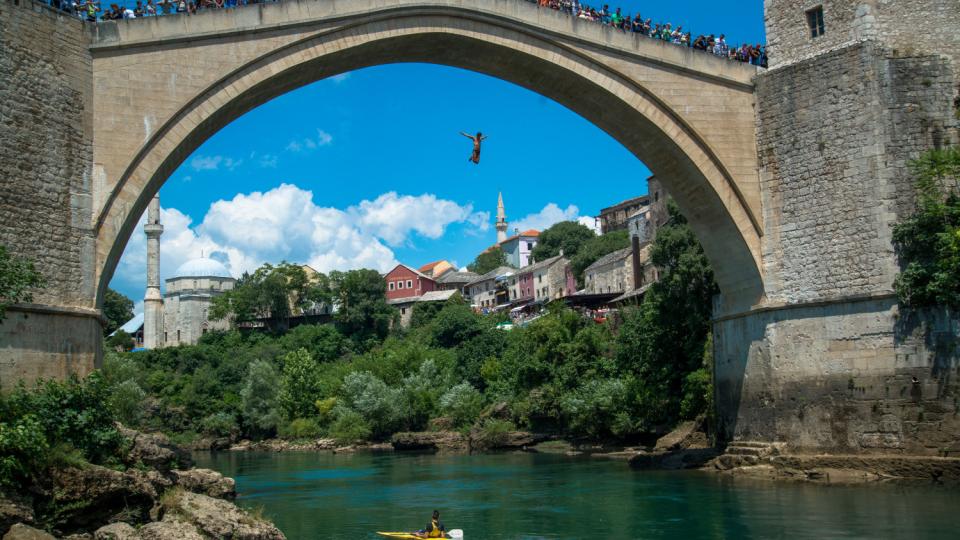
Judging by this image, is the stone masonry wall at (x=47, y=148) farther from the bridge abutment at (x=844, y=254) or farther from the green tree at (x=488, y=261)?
the green tree at (x=488, y=261)

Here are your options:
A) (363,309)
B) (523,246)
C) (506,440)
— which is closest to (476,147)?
(506,440)

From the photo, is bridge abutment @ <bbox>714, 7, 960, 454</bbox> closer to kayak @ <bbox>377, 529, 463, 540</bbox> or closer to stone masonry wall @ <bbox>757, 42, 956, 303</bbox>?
stone masonry wall @ <bbox>757, 42, 956, 303</bbox>

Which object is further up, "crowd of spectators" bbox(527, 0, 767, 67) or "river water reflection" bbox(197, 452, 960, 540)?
"crowd of spectators" bbox(527, 0, 767, 67)

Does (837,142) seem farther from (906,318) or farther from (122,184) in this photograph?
(122,184)

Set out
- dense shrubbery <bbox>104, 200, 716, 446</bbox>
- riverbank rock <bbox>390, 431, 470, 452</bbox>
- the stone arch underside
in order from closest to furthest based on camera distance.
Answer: the stone arch underside, dense shrubbery <bbox>104, 200, 716, 446</bbox>, riverbank rock <bbox>390, 431, 470, 452</bbox>

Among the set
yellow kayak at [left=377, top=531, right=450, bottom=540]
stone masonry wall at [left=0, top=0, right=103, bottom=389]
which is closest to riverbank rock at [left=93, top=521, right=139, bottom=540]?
stone masonry wall at [left=0, top=0, right=103, bottom=389]

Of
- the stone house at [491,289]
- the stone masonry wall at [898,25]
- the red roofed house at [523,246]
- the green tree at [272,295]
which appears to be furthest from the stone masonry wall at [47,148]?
the red roofed house at [523,246]

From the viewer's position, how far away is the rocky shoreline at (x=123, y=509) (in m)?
9.72

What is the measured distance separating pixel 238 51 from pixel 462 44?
4.09 m

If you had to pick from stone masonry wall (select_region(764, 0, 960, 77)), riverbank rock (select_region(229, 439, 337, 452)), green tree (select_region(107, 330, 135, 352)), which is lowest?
riverbank rock (select_region(229, 439, 337, 452))

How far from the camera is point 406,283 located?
7531 centimetres

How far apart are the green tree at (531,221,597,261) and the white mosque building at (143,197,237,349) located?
83.0 feet

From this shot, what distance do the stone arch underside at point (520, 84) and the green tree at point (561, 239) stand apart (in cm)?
5597

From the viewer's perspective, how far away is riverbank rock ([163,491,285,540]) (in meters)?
10.9
